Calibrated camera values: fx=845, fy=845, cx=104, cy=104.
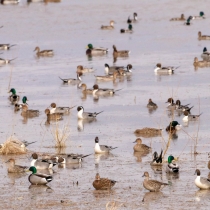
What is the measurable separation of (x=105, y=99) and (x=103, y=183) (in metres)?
11.2

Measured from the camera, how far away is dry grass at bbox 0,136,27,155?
17672mm

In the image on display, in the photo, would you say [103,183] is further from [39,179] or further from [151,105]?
[151,105]

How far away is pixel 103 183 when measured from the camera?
14336 mm

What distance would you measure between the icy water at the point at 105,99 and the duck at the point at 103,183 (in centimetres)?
12

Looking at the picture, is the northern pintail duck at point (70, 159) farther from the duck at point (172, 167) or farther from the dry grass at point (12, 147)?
the duck at point (172, 167)

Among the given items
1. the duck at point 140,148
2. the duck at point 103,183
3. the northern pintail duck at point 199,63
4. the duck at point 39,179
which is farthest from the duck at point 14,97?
the duck at point 103,183

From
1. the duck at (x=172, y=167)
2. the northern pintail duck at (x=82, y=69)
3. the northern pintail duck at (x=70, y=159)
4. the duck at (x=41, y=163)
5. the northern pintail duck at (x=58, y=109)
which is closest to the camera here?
the duck at (x=172, y=167)

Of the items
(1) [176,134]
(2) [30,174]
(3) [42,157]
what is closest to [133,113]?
(1) [176,134]

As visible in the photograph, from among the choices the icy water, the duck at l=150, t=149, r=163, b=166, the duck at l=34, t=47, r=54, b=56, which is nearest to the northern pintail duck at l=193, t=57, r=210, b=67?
the icy water

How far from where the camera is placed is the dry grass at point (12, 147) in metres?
17.7

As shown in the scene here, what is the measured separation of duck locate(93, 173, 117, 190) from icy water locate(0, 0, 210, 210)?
0.12m

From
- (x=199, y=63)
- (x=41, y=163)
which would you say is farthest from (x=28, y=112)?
(x=199, y=63)

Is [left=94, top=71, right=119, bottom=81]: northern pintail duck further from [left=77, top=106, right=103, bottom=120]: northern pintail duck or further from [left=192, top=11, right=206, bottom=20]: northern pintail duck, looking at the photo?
[left=192, top=11, right=206, bottom=20]: northern pintail duck

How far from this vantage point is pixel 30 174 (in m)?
15.5
